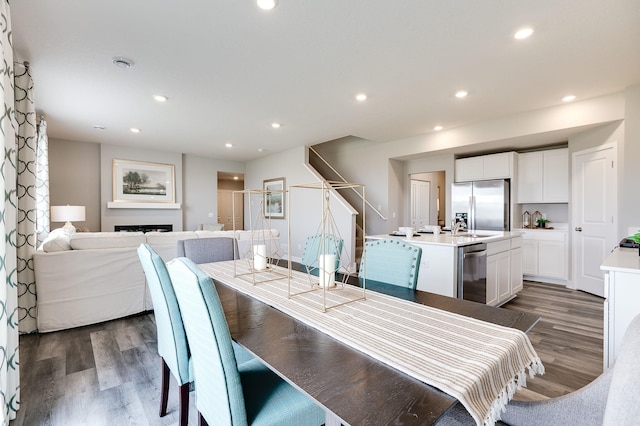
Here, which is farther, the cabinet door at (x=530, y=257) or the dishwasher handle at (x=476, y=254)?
the cabinet door at (x=530, y=257)

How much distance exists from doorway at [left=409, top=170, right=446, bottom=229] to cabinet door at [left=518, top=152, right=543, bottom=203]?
169 centimetres

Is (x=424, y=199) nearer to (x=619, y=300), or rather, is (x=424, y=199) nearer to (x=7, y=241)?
(x=619, y=300)

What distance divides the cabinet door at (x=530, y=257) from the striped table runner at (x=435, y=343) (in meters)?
4.63

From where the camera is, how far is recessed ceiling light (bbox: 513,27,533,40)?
221cm

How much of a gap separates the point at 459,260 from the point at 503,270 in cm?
107

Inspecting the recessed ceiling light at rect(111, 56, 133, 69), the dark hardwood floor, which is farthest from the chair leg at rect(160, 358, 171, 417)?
the recessed ceiling light at rect(111, 56, 133, 69)

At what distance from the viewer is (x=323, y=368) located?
85 cm

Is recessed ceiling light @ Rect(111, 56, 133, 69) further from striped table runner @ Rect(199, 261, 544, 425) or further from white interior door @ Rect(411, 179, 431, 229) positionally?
white interior door @ Rect(411, 179, 431, 229)

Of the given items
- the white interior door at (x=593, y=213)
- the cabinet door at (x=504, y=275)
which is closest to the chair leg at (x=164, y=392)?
the cabinet door at (x=504, y=275)

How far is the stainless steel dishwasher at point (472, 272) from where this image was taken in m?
2.93

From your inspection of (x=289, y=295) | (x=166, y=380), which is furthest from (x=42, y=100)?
(x=289, y=295)

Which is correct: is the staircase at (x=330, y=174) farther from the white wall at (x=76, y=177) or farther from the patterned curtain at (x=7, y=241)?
the patterned curtain at (x=7, y=241)

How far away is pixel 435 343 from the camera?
38.0 inches

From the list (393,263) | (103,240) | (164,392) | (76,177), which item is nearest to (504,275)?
(393,263)
